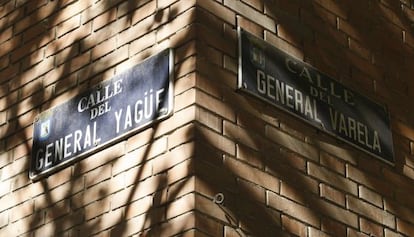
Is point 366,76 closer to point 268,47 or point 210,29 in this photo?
point 268,47

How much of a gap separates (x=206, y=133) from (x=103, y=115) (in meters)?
0.62

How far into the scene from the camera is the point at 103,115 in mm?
4684

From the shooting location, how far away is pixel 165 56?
4516 mm

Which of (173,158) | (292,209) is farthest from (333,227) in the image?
(173,158)

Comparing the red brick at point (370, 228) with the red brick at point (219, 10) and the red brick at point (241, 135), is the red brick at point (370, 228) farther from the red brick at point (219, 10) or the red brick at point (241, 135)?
the red brick at point (219, 10)

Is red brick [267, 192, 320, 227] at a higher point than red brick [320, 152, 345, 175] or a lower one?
lower

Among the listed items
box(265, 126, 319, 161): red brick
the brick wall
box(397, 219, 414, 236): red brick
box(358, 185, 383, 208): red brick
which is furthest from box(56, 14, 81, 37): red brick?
box(397, 219, 414, 236): red brick

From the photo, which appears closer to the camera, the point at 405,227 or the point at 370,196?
the point at 370,196

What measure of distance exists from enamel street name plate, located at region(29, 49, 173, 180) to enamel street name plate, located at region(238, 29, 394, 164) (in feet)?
1.16

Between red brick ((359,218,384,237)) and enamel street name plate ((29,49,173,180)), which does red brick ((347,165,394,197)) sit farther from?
enamel street name plate ((29,49,173,180))

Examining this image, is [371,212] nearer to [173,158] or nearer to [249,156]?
[249,156]

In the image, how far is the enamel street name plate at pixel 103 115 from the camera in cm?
448

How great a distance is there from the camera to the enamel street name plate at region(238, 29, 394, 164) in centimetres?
457

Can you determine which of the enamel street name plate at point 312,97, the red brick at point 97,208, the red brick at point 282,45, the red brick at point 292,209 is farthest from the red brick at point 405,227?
the red brick at point 97,208
